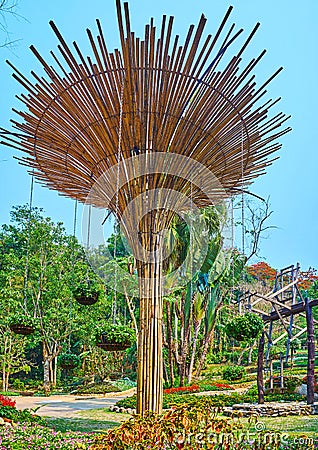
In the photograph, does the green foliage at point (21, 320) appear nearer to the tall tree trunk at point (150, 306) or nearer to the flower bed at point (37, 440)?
the flower bed at point (37, 440)

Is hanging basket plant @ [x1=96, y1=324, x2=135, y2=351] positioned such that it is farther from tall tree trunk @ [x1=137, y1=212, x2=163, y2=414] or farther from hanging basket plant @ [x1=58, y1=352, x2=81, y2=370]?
hanging basket plant @ [x1=58, y1=352, x2=81, y2=370]

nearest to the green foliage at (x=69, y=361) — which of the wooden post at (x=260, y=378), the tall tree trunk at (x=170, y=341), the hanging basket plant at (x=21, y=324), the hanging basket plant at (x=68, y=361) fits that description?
the hanging basket plant at (x=68, y=361)

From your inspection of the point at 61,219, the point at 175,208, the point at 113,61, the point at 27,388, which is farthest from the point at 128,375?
the point at 113,61

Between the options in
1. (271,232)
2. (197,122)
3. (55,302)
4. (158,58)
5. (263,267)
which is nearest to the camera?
(158,58)

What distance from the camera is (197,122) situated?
13.7 ft

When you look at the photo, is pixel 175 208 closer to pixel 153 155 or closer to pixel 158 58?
pixel 153 155

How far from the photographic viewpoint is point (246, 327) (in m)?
4.74

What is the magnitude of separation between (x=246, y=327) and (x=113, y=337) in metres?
1.27

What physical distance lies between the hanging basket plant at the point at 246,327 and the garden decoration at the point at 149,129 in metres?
0.78

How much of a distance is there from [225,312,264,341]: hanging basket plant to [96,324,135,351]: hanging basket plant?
41.6 inches

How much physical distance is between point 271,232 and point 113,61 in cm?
1429

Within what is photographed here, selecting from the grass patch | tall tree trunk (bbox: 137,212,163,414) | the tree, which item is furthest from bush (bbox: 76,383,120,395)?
tall tree trunk (bbox: 137,212,163,414)


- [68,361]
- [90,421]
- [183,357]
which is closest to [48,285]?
[183,357]

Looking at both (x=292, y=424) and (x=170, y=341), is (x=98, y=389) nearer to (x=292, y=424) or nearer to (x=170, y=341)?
(x=170, y=341)
